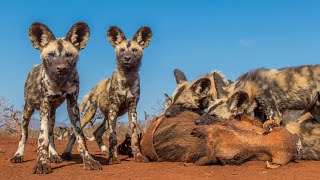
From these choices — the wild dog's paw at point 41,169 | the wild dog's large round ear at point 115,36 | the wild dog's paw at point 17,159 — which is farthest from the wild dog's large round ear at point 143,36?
the wild dog's paw at point 41,169

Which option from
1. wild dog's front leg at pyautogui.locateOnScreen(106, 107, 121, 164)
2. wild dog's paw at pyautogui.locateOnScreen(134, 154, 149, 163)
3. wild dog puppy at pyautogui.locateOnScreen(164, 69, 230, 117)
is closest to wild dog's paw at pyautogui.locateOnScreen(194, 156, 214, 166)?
wild dog's paw at pyautogui.locateOnScreen(134, 154, 149, 163)

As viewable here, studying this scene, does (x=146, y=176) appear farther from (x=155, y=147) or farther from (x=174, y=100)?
(x=174, y=100)

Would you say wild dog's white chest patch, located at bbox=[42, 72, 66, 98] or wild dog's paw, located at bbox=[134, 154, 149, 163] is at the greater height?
wild dog's white chest patch, located at bbox=[42, 72, 66, 98]

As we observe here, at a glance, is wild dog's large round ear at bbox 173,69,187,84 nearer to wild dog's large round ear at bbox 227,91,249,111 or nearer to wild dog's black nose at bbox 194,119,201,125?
wild dog's large round ear at bbox 227,91,249,111

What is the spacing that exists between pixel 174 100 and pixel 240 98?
133 centimetres

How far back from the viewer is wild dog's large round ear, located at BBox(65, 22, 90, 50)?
6.89 m

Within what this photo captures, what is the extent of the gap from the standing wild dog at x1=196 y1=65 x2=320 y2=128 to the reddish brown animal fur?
255 cm

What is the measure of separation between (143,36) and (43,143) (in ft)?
9.37

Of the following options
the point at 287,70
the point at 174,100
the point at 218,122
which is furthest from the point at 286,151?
the point at 287,70

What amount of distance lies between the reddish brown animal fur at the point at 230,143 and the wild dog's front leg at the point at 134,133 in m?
0.80

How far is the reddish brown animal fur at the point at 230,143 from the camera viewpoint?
587 centimetres

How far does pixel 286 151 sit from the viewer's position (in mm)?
5879

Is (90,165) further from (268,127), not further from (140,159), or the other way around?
Answer: (268,127)

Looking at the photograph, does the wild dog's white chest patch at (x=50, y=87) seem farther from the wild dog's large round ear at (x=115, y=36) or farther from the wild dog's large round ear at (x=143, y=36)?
the wild dog's large round ear at (x=143, y=36)
